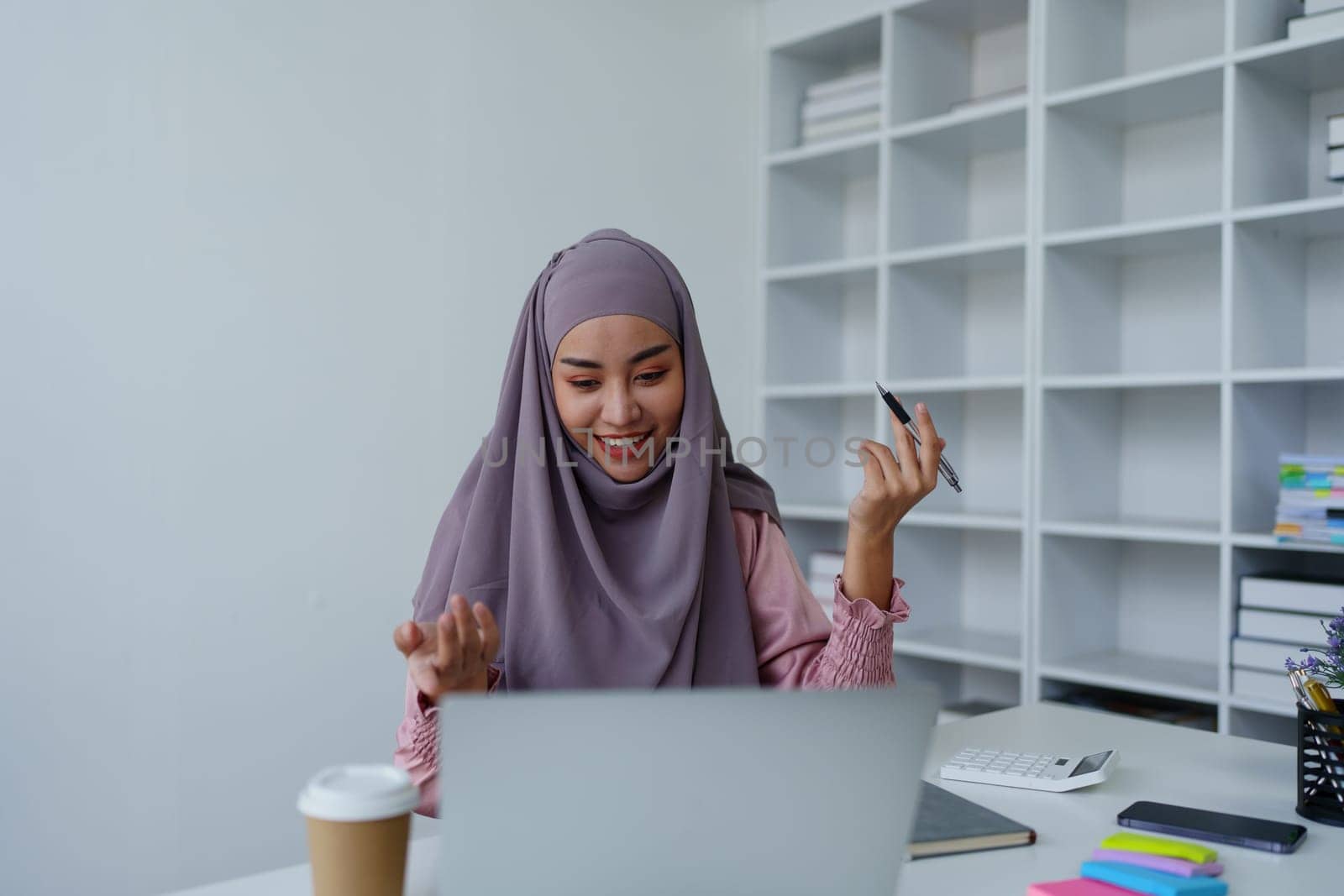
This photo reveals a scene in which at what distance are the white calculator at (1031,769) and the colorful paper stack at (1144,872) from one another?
0.75 ft

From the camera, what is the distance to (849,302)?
353 cm

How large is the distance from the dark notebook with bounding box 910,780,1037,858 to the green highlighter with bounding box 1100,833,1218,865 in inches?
3.3

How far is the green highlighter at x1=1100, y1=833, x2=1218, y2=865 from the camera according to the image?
3.14ft

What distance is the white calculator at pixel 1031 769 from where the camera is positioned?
1.24m

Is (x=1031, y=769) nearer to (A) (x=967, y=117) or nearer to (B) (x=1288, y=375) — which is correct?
(B) (x=1288, y=375)

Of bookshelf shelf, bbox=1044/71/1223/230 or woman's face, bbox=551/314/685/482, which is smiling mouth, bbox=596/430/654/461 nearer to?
woman's face, bbox=551/314/685/482

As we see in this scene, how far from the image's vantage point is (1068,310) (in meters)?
2.76

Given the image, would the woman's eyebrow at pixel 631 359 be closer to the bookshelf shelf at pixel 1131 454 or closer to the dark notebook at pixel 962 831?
the dark notebook at pixel 962 831

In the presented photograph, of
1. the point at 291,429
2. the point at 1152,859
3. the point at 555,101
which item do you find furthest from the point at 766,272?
the point at 1152,859

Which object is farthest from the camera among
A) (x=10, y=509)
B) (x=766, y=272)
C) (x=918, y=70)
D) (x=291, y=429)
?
(x=766, y=272)

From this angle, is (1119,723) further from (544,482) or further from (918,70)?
(918,70)

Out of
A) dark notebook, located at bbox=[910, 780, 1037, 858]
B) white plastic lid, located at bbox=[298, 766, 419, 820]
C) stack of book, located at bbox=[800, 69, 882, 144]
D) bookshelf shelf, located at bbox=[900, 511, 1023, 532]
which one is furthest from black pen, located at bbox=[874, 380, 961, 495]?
stack of book, located at bbox=[800, 69, 882, 144]

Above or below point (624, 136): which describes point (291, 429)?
below

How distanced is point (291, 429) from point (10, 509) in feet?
1.82
